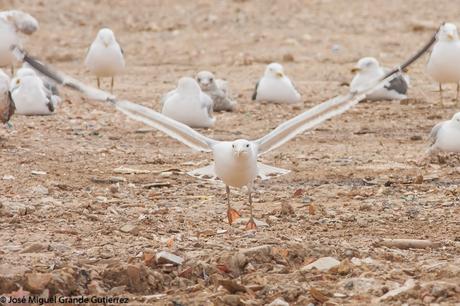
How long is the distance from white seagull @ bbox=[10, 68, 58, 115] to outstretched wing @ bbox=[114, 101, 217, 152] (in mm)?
4836

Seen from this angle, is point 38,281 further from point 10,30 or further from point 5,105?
point 10,30

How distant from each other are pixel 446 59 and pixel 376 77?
0.90 m

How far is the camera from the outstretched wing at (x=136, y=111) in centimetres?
920

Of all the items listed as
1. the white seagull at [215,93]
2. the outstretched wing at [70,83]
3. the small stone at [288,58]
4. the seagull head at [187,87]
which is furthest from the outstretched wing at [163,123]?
the small stone at [288,58]

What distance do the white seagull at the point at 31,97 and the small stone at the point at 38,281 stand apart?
686 centimetres

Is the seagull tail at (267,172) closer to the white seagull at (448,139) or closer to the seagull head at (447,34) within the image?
the white seagull at (448,139)

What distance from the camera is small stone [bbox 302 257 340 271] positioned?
25.5 ft

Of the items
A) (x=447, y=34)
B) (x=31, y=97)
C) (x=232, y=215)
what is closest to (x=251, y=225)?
(x=232, y=215)

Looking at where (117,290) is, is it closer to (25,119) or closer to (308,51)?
(25,119)

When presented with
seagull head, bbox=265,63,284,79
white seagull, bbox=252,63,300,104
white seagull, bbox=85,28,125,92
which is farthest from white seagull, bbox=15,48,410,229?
white seagull, bbox=85,28,125,92

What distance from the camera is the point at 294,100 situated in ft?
50.5

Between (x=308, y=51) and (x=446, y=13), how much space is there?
4479mm

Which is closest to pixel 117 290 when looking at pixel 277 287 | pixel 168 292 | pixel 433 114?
pixel 168 292

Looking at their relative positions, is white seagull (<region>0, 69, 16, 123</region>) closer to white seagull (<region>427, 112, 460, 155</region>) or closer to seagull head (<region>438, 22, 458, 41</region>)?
white seagull (<region>427, 112, 460, 155</region>)
